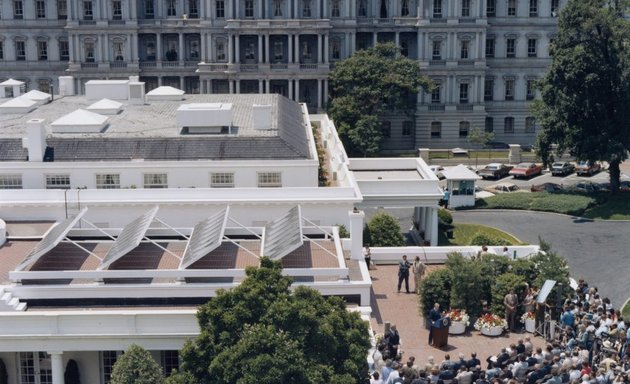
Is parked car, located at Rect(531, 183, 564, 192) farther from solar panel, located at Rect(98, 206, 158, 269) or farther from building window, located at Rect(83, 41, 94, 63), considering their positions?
building window, located at Rect(83, 41, 94, 63)

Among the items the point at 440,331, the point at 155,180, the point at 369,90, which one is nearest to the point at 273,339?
the point at 440,331

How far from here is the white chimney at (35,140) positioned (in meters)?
60.8

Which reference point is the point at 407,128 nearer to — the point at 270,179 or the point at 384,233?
the point at 384,233

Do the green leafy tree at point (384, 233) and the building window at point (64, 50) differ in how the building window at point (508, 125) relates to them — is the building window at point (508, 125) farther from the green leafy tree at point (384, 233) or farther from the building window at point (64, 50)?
the green leafy tree at point (384, 233)

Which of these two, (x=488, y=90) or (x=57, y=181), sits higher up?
(x=488, y=90)

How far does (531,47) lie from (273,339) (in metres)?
86.5

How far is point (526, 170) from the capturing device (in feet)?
327

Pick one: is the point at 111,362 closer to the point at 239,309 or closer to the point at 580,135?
the point at 239,309

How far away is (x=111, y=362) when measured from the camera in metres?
45.3

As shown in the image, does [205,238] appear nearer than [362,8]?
Yes

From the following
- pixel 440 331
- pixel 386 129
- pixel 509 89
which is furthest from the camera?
pixel 509 89

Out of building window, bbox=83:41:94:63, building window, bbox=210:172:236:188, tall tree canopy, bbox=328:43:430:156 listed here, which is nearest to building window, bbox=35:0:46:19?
building window, bbox=83:41:94:63

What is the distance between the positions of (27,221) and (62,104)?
2388 cm

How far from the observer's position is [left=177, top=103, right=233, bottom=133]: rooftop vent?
6475 centimetres
